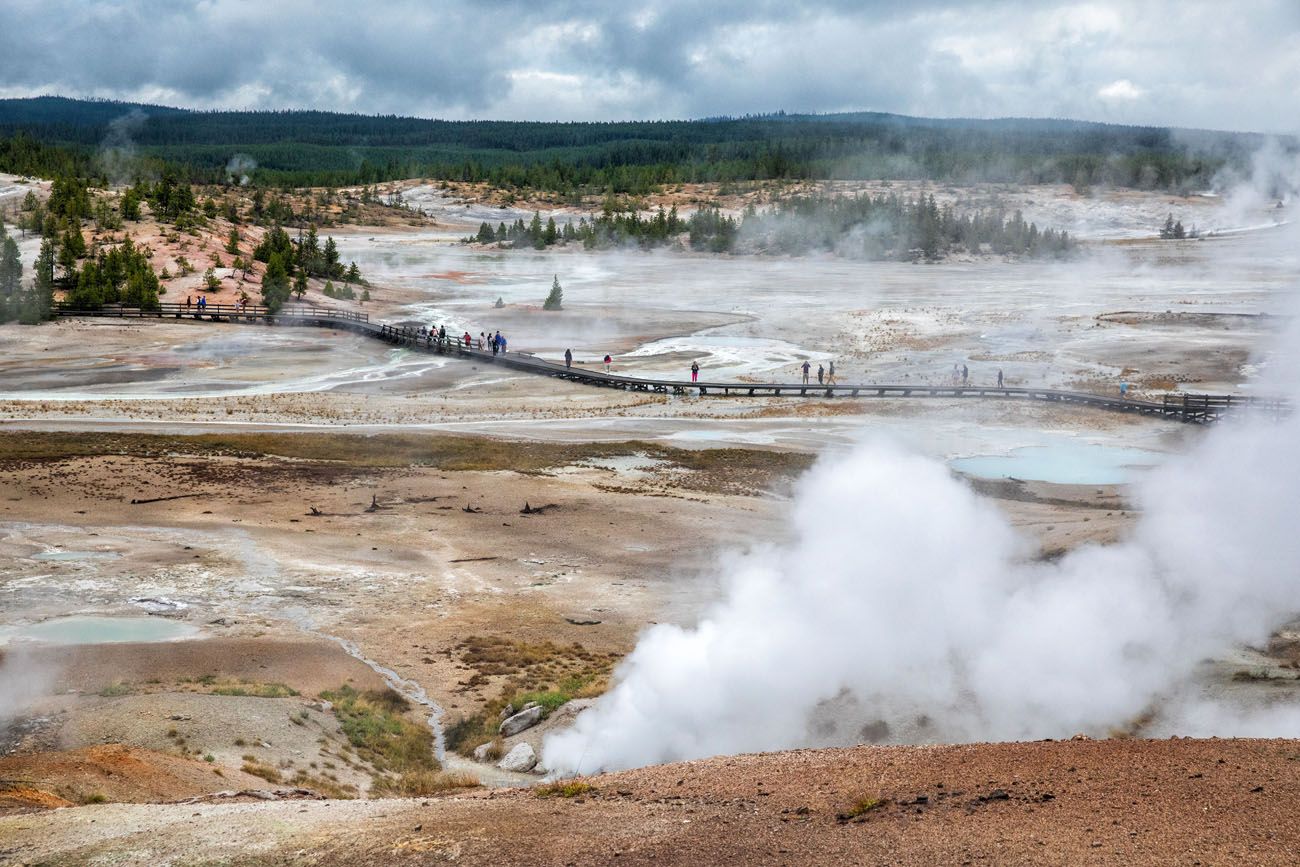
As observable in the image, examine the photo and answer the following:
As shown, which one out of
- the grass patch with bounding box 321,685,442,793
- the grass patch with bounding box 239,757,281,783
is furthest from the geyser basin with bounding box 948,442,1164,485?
the grass patch with bounding box 239,757,281,783

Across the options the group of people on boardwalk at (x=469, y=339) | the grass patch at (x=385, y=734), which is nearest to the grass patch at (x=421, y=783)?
the grass patch at (x=385, y=734)

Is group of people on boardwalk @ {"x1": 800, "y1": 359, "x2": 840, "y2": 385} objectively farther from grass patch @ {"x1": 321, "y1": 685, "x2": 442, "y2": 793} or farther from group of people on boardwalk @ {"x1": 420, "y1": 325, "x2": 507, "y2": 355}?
grass patch @ {"x1": 321, "y1": 685, "x2": 442, "y2": 793}

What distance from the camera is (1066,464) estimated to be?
1415 inches

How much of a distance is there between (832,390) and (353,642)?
2977 centimetres

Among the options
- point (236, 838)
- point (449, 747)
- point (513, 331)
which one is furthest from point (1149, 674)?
point (513, 331)

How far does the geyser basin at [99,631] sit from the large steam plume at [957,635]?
807 cm

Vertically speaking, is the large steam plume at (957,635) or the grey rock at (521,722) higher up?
the large steam plume at (957,635)

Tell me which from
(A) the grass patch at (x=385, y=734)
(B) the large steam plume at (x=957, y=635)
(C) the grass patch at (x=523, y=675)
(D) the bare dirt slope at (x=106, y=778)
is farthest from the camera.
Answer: (C) the grass patch at (x=523, y=675)

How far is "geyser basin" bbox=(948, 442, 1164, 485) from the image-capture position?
3400 cm

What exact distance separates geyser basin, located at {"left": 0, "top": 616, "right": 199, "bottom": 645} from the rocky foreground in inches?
333

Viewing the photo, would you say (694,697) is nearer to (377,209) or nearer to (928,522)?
(928,522)

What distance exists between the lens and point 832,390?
1880 inches

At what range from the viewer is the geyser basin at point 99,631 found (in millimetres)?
19984

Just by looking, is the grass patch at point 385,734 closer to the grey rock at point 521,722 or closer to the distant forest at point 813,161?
the grey rock at point 521,722
